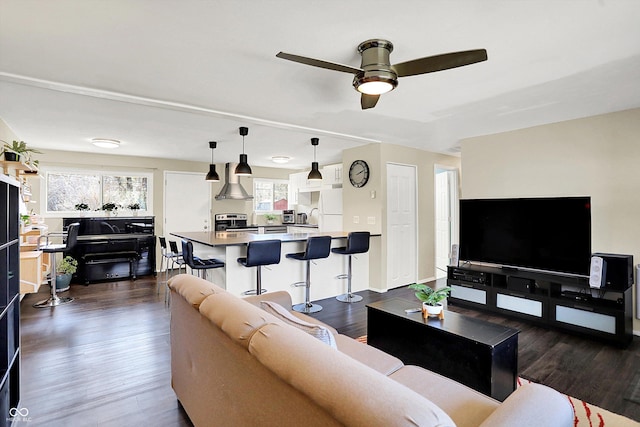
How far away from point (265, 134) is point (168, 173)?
3180 millimetres

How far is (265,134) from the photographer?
4578mm

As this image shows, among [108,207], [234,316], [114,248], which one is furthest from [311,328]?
[108,207]

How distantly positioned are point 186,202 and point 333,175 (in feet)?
10.5

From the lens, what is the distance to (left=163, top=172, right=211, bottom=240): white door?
6.67 meters

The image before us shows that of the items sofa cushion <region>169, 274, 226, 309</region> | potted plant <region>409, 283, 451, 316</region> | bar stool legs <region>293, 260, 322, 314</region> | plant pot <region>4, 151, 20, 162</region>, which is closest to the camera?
sofa cushion <region>169, 274, 226, 309</region>

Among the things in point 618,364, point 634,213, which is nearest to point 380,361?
point 618,364

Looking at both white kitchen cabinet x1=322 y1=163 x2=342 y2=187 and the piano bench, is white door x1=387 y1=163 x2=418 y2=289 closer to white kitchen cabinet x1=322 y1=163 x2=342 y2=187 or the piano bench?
white kitchen cabinet x1=322 y1=163 x2=342 y2=187

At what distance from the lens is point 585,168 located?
3.70 meters

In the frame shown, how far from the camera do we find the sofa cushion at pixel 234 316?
4.07 feet

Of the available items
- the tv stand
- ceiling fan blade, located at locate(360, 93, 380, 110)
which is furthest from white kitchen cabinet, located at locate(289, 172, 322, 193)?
ceiling fan blade, located at locate(360, 93, 380, 110)

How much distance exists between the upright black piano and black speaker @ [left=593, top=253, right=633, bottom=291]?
672 cm

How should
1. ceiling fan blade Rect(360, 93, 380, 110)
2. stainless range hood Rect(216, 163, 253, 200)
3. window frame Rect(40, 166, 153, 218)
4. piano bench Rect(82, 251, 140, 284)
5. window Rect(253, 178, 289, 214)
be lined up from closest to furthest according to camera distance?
ceiling fan blade Rect(360, 93, 380, 110), piano bench Rect(82, 251, 140, 284), window frame Rect(40, 166, 153, 218), stainless range hood Rect(216, 163, 253, 200), window Rect(253, 178, 289, 214)

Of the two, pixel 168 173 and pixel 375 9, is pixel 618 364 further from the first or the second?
pixel 168 173

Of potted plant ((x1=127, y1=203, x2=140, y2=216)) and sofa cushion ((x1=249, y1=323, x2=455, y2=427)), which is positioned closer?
sofa cushion ((x1=249, y1=323, x2=455, y2=427))
